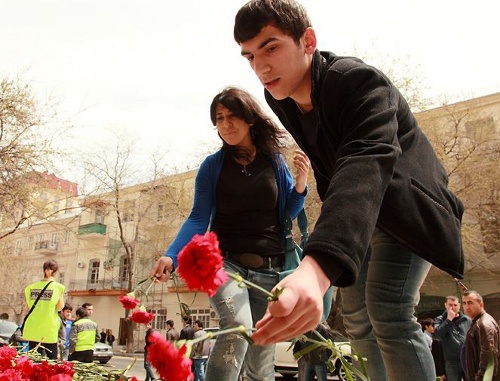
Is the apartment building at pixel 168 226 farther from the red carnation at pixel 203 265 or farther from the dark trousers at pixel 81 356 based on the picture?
the red carnation at pixel 203 265

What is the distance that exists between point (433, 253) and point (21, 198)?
13.5m

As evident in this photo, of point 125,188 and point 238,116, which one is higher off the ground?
point 125,188

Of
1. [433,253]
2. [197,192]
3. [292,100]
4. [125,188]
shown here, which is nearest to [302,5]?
[292,100]

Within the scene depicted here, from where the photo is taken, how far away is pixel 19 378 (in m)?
1.42

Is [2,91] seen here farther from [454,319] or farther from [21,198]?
[454,319]

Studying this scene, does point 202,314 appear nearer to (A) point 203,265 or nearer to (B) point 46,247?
(B) point 46,247

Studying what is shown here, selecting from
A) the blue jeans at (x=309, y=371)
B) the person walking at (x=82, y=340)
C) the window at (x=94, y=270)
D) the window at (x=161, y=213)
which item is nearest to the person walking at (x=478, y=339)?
the blue jeans at (x=309, y=371)

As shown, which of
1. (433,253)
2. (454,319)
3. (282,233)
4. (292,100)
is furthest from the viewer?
(454,319)

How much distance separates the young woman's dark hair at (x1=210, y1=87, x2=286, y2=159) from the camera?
2770mm

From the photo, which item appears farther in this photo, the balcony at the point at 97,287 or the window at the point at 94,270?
the window at the point at 94,270

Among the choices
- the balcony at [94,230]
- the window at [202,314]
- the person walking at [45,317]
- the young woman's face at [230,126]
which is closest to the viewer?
the young woman's face at [230,126]

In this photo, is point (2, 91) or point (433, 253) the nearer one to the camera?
point (433, 253)

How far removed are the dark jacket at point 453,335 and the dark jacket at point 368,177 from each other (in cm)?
686

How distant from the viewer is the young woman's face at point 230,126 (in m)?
2.77
